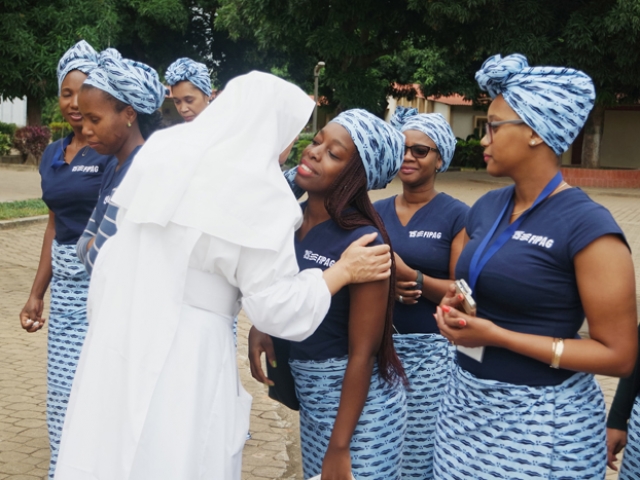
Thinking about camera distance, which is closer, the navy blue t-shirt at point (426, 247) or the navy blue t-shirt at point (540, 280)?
the navy blue t-shirt at point (540, 280)

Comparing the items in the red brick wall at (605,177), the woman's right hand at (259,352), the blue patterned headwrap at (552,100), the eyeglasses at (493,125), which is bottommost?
the red brick wall at (605,177)

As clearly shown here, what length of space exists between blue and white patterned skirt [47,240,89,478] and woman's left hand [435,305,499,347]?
194cm

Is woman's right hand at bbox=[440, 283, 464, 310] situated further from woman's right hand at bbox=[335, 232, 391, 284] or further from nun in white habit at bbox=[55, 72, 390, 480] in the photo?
nun in white habit at bbox=[55, 72, 390, 480]

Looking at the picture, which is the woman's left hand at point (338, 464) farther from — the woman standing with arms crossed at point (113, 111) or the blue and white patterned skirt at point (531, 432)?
the woman standing with arms crossed at point (113, 111)

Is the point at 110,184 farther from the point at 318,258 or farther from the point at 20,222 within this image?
the point at 20,222

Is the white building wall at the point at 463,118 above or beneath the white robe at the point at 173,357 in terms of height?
beneath

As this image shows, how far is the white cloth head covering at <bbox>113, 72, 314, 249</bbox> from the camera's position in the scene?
7.25 ft

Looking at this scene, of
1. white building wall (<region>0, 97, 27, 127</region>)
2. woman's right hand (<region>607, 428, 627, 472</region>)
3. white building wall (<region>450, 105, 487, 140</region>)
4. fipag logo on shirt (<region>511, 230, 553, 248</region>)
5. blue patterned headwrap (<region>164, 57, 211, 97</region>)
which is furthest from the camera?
white building wall (<region>450, 105, 487, 140</region>)

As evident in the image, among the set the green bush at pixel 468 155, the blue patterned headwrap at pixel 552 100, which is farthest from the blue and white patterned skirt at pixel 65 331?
the green bush at pixel 468 155

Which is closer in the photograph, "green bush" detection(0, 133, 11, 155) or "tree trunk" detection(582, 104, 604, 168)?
"tree trunk" detection(582, 104, 604, 168)

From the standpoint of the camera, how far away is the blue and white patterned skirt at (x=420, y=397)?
11.5 feet

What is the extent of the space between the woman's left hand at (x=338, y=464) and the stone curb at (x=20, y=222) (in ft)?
40.9

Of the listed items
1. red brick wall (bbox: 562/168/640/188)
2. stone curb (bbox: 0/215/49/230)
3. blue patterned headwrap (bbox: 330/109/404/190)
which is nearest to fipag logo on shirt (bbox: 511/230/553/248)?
blue patterned headwrap (bbox: 330/109/404/190)

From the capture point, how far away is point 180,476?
7.41 feet
